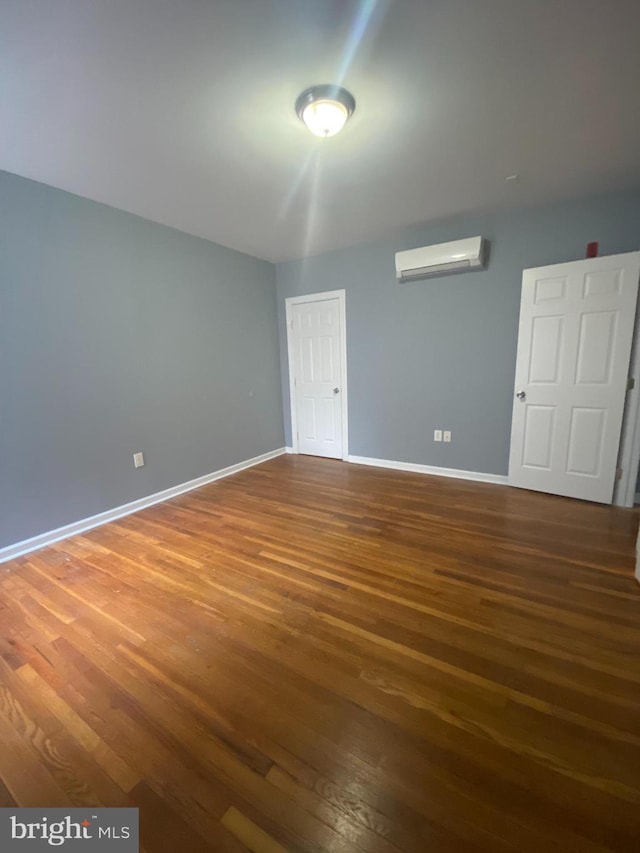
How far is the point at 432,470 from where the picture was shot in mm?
3906

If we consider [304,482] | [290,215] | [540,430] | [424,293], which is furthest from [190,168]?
[540,430]

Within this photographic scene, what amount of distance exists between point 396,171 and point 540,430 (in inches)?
95.7

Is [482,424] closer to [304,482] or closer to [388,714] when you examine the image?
[304,482]

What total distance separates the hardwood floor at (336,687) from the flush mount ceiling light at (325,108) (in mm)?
2473

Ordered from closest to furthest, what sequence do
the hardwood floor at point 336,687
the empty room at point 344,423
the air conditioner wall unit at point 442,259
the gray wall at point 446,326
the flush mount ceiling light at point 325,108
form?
the hardwood floor at point 336,687, the empty room at point 344,423, the flush mount ceiling light at point 325,108, the gray wall at point 446,326, the air conditioner wall unit at point 442,259

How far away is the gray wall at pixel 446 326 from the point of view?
301 cm

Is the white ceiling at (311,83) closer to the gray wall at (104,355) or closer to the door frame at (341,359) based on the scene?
the gray wall at (104,355)

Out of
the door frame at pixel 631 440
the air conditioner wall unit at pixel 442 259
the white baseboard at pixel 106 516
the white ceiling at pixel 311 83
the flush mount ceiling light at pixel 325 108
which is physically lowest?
the white baseboard at pixel 106 516

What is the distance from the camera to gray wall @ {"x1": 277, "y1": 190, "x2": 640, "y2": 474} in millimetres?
3014

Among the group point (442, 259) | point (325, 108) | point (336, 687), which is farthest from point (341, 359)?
point (336, 687)

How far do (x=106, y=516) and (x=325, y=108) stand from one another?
126 inches

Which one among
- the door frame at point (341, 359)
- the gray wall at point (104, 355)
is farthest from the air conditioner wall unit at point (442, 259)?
the gray wall at point (104, 355)

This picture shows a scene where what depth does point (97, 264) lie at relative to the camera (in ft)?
9.16

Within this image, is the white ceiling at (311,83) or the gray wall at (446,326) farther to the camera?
the gray wall at (446,326)
